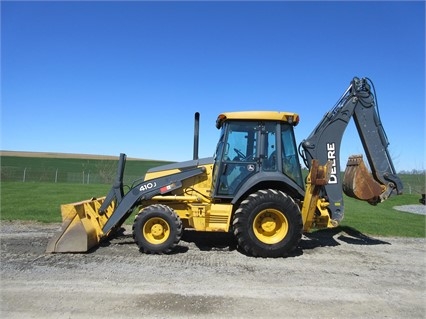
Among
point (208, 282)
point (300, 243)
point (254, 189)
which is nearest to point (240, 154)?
point (254, 189)

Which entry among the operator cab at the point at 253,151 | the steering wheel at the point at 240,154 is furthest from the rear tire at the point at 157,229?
the steering wheel at the point at 240,154

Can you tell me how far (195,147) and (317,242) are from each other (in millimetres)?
3669

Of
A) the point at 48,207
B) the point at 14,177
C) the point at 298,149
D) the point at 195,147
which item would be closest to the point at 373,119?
the point at 298,149

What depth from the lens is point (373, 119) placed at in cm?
868

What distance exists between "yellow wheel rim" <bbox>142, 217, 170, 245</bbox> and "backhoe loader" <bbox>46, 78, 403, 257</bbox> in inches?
0.8

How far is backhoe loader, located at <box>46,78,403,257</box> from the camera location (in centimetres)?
743

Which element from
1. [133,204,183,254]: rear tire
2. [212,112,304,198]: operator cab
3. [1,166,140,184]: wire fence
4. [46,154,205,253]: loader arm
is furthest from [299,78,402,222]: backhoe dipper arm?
[1,166,140,184]: wire fence

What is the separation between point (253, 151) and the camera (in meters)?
7.94

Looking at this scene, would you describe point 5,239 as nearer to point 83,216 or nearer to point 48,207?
point 83,216

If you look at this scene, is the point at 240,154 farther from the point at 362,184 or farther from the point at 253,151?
the point at 362,184

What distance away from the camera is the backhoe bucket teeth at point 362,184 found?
327 inches

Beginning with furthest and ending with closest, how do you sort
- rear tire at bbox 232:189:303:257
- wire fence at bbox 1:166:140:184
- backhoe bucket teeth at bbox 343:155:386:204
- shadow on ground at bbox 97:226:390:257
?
wire fence at bbox 1:166:140:184 < backhoe bucket teeth at bbox 343:155:386:204 < shadow on ground at bbox 97:226:390:257 < rear tire at bbox 232:189:303:257

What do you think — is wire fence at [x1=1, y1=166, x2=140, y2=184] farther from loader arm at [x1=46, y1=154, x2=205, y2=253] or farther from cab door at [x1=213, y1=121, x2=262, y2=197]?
cab door at [x1=213, y1=121, x2=262, y2=197]

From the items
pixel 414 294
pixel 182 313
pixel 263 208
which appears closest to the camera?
pixel 182 313
